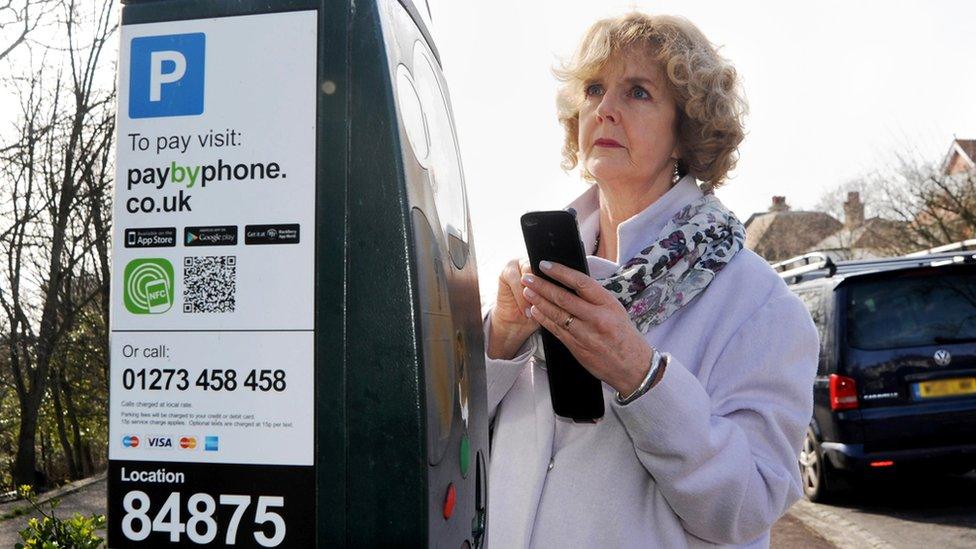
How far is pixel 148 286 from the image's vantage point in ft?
4.34

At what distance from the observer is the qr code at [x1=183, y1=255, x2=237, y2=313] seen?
4.25 feet

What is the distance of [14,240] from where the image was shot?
12.0 m

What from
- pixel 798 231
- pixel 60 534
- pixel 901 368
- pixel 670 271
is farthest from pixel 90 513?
pixel 798 231

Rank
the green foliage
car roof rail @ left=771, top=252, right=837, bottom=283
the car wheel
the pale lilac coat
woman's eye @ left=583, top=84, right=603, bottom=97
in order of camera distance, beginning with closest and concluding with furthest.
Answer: the pale lilac coat
woman's eye @ left=583, top=84, right=603, bottom=97
the green foliage
the car wheel
car roof rail @ left=771, top=252, right=837, bottom=283

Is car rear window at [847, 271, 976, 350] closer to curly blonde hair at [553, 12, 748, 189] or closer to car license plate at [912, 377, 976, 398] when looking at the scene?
car license plate at [912, 377, 976, 398]

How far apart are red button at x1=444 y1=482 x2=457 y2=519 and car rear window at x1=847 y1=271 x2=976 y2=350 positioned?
587 cm

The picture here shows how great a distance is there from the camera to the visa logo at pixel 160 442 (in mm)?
1317

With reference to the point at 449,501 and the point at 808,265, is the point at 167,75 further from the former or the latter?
the point at 808,265

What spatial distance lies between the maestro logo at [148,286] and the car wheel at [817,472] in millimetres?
6455

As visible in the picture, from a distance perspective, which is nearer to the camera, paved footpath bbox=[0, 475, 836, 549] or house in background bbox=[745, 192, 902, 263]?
paved footpath bbox=[0, 475, 836, 549]

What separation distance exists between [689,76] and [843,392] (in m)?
5.09

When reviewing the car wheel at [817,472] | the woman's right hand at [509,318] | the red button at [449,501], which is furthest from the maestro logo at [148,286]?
the car wheel at [817,472]

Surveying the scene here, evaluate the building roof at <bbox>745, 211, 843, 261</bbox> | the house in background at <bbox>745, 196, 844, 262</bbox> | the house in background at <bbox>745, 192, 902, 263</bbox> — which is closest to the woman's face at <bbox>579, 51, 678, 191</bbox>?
the house in background at <bbox>745, 192, 902, 263</bbox>

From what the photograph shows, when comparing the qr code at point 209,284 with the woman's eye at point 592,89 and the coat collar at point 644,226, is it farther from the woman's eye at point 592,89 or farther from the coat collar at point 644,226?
the woman's eye at point 592,89
